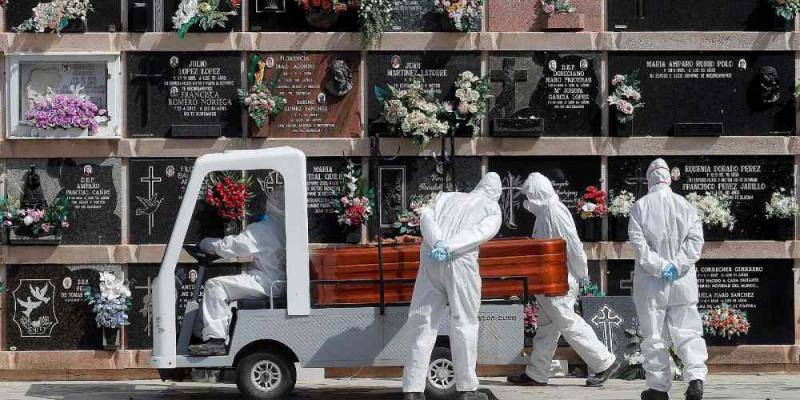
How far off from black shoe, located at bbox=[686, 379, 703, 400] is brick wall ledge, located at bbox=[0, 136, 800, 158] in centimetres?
360

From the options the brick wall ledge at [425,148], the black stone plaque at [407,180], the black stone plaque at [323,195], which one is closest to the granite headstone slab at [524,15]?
the brick wall ledge at [425,148]

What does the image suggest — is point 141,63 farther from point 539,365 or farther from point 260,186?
point 539,365

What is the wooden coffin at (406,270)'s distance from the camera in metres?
12.1

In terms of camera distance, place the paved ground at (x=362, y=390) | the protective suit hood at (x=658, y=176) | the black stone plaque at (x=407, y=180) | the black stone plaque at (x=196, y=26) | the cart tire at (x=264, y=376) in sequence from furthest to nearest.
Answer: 1. the black stone plaque at (x=407, y=180)
2. the black stone plaque at (x=196, y=26)
3. the paved ground at (x=362, y=390)
4. the protective suit hood at (x=658, y=176)
5. the cart tire at (x=264, y=376)

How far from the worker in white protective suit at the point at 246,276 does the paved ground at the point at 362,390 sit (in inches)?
38.6

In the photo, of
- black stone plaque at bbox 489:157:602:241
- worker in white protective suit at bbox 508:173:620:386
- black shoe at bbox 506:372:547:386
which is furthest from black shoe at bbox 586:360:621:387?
black stone plaque at bbox 489:157:602:241

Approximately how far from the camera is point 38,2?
14.3 m

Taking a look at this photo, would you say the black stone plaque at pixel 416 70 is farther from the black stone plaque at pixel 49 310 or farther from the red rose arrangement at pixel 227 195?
the black stone plaque at pixel 49 310

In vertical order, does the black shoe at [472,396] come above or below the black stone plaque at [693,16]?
below

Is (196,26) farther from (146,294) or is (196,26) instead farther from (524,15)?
(524,15)

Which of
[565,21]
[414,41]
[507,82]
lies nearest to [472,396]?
[507,82]

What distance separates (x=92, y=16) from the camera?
14.4 metres

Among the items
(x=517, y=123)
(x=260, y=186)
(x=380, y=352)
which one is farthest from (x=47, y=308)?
(x=517, y=123)

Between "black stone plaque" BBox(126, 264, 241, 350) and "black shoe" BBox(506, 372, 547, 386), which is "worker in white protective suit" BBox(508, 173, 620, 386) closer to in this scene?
"black shoe" BBox(506, 372, 547, 386)
